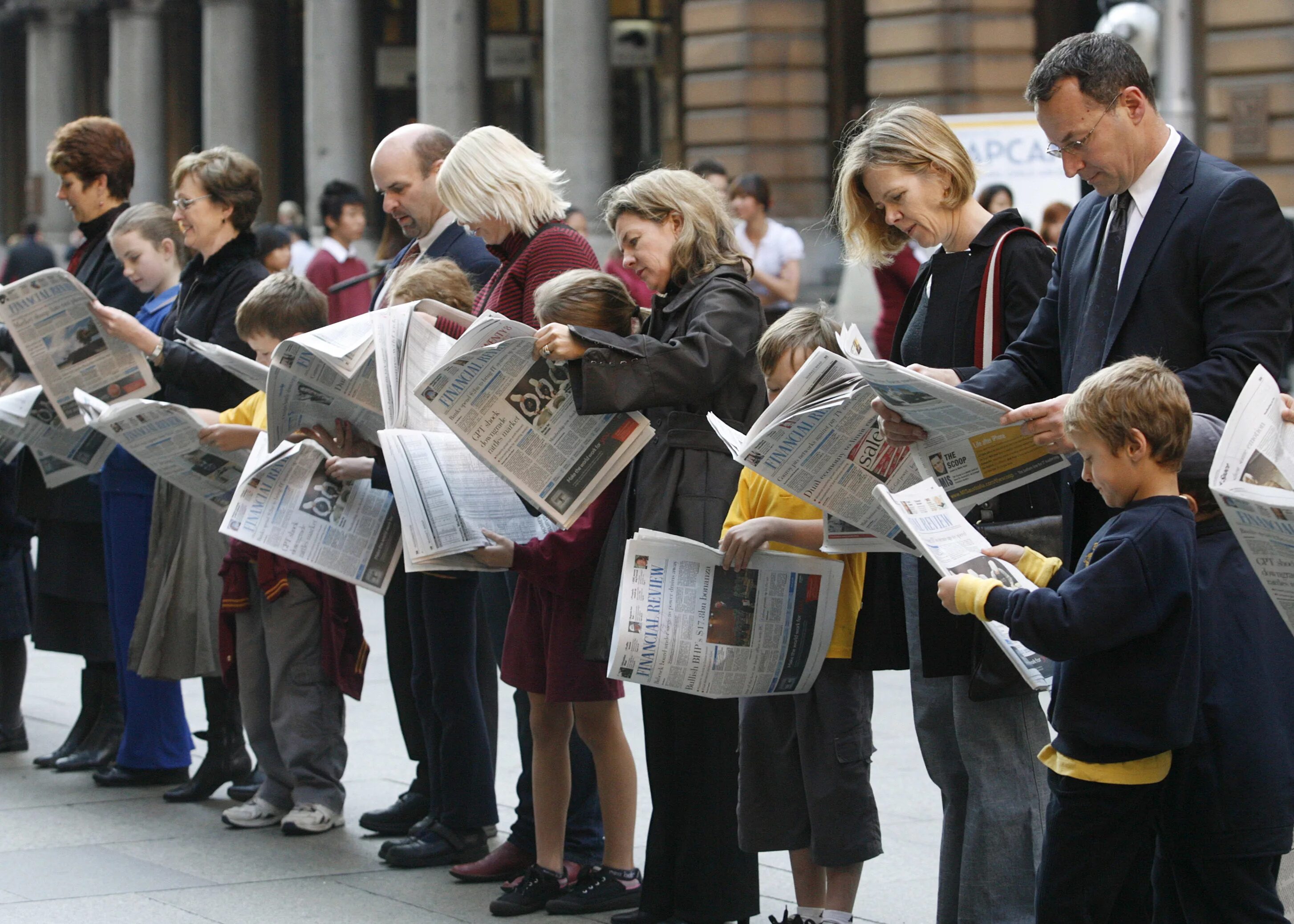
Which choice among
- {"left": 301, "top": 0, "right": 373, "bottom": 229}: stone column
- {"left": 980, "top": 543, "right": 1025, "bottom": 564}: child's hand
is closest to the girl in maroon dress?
{"left": 980, "top": 543, "right": 1025, "bottom": 564}: child's hand

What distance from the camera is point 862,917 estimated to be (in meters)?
4.89

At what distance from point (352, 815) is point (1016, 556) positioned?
3131 mm

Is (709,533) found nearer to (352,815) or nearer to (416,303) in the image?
(416,303)

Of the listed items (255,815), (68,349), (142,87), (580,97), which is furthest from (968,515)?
(142,87)

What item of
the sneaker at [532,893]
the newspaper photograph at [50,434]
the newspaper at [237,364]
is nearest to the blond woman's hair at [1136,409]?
the sneaker at [532,893]

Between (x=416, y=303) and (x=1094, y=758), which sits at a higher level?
(x=416, y=303)

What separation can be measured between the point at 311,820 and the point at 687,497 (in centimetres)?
202

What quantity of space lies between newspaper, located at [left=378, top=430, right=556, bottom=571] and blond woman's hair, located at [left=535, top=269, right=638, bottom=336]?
0.47m

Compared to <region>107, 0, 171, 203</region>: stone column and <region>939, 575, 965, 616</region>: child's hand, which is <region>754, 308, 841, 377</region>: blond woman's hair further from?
<region>107, 0, 171, 203</region>: stone column

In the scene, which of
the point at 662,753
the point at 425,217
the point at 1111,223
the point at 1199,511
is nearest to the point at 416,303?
the point at 425,217

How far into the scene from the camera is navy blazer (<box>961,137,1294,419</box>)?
141 inches

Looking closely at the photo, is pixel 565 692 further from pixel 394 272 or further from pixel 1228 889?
pixel 1228 889

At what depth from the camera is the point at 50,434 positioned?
6.48 meters

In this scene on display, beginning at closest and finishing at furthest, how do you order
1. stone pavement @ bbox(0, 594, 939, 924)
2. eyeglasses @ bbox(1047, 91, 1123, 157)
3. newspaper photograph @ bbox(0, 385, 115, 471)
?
eyeglasses @ bbox(1047, 91, 1123, 157) → stone pavement @ bbox(0, 594, 939, 924) → newspaper photograph @ bbox(0, 385, 115, 471)
